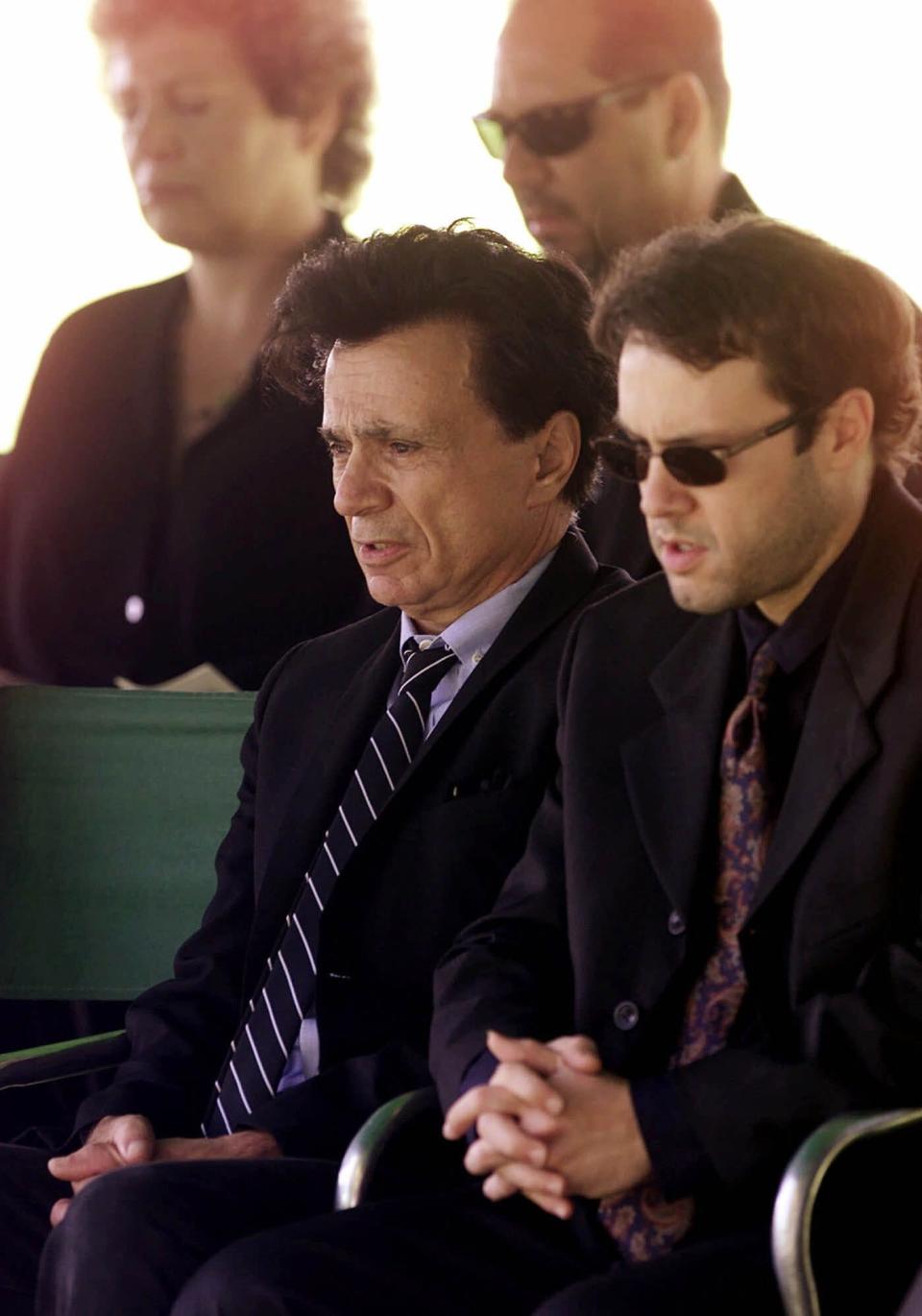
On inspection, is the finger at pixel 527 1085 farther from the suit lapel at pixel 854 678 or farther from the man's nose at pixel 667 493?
the man's nose at pixel 667 493

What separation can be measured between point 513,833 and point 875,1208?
26.2 inches

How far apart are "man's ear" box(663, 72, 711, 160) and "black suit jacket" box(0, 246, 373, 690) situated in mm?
751

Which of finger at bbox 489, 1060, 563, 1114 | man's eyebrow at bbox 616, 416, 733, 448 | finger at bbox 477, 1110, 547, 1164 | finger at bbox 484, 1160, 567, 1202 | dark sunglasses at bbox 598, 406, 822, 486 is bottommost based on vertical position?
finger at bbox 484, 1160, 567, 1202

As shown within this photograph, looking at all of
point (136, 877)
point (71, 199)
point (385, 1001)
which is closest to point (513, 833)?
point (385, 1001)

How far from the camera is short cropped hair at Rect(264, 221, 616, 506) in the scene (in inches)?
93.1

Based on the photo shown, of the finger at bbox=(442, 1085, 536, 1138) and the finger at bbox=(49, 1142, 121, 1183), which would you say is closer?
the finger at bbox=(442, 1085, 536, 1138)

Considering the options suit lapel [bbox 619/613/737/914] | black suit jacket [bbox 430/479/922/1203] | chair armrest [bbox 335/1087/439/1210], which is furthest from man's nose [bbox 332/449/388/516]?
chair armrest [bbox 335/1087/439/1210]

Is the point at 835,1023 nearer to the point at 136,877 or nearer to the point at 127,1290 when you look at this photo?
the point at 127,1290

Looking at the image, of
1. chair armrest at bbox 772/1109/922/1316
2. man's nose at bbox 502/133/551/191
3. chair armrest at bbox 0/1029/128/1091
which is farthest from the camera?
man's nose at bbox 502/133/551/191

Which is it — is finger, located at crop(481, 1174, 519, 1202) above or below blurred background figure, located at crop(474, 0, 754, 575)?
below

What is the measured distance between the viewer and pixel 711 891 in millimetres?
1831

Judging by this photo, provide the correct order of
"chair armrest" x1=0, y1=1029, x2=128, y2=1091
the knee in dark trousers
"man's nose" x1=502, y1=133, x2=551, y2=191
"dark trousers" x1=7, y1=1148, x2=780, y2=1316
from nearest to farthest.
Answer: "dark trousers" x1=7, y1=1148, x2=780, y2=1316 < the knee in dark trousers < "chair armrest" x1=0, y1=1029, x2=128, y2=1091 < "man's nose" x1=502, y1=133, x2=551, y2=191

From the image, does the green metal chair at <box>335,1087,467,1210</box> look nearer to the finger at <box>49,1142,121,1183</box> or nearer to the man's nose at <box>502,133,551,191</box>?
the finger at <box>49,1142,121,1183</box>

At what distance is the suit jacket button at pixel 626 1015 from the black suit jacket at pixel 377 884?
1.30ft
